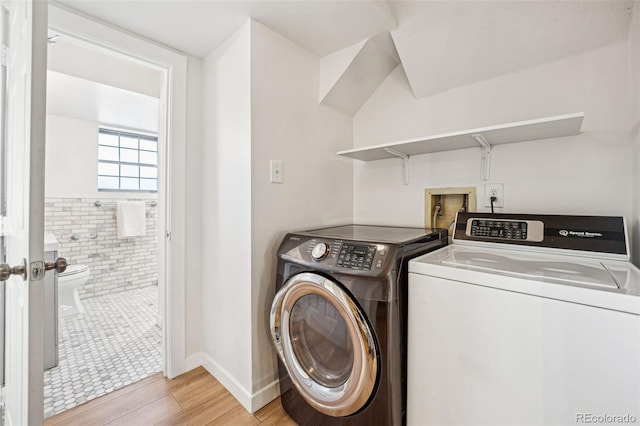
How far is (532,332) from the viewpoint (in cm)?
80

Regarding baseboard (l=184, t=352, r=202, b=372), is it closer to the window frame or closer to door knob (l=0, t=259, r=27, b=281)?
door knob (l=0, t=259, r=27, b=281)

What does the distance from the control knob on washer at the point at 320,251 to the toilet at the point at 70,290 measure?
8.98ft

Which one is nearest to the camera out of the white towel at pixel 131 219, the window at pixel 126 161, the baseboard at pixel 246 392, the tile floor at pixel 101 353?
the baseboard at pixel 246 392

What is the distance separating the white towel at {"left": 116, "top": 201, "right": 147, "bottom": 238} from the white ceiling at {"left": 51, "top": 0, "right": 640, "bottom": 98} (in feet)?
8.74

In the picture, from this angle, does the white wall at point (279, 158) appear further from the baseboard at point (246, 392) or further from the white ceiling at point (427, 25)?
the white ceiling at point (427, 25)

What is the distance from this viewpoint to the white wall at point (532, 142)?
1229mm

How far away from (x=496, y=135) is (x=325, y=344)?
1306 mm

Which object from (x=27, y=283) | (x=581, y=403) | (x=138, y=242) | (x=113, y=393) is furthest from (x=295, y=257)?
(x=138, y=242)

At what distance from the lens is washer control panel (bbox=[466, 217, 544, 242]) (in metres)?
1.28

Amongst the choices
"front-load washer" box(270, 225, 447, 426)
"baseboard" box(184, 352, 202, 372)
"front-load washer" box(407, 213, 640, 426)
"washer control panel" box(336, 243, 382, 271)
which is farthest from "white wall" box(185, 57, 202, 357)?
"front-load washer" box(407, 213, 640, 426)

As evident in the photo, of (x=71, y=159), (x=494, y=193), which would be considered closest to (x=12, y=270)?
(x=494, y=193)

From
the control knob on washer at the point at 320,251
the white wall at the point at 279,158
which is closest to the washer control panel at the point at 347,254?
the control knob on washer at the point at 320,251

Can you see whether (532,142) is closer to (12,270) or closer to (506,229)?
(506,229)

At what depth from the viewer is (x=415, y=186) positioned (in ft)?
5.99
